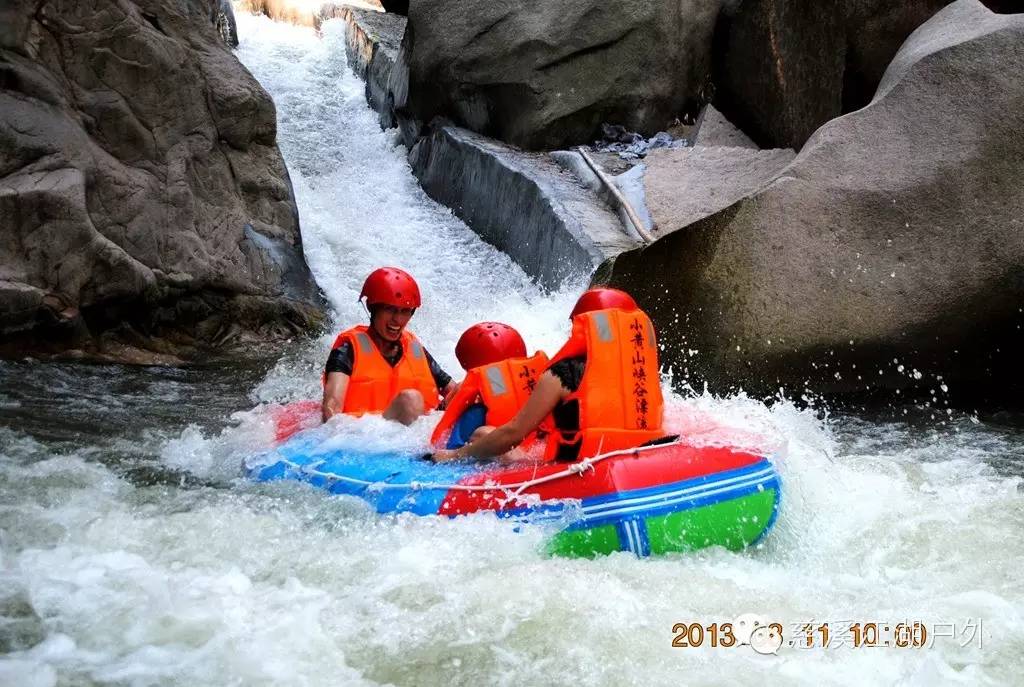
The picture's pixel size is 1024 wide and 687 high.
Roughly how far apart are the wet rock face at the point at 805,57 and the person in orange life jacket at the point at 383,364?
5170 millimetres

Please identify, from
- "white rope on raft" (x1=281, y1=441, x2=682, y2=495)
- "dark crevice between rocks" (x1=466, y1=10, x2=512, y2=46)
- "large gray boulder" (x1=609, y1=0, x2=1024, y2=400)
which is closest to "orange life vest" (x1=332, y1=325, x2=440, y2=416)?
"white rope on raft" (x1=281, y1=441, x2=682, y2=495)

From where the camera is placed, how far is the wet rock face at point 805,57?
29.4ft

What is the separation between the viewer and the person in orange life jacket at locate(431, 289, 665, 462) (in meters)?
4.24

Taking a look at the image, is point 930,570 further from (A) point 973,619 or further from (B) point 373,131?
(B) point 373,131

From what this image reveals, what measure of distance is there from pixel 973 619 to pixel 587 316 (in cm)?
174

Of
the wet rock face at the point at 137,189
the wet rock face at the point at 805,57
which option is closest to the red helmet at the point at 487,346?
the wet rock face at the point at 137,189

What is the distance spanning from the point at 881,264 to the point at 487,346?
319 centimetres

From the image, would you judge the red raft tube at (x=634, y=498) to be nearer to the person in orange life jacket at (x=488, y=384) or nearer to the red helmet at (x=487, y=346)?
the person in orange life jacket at (x=488, y=384)

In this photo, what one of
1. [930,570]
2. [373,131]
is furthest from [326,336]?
[373,131]

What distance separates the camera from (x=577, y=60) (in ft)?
35.5

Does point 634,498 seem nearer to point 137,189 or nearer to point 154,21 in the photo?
point 137,189

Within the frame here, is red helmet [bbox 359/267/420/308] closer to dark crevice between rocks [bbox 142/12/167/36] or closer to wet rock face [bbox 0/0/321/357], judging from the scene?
wet rock face [bbox 0/0/321/357]

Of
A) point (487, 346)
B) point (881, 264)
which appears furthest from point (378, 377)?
point (881, 264)

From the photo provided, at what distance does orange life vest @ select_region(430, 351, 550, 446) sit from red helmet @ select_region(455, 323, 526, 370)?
0.09 m
